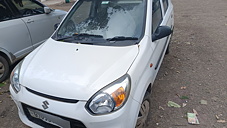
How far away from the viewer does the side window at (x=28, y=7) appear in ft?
13.7

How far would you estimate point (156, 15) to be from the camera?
3156 millimetres

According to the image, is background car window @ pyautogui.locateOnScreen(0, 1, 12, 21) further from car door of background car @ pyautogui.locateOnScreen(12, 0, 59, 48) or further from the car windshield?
the car windshield

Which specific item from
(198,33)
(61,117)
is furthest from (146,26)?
(198,33)

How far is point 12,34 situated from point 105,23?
7.08 feet

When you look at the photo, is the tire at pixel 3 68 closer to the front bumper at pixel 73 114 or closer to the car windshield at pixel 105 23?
the car windshield at pixel 105 23

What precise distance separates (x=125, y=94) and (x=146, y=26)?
1133mm

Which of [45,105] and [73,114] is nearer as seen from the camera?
[73,114]

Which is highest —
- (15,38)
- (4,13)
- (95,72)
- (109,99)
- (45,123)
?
(4,13)

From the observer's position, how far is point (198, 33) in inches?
245

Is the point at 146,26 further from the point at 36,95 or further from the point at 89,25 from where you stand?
the point at 36,95

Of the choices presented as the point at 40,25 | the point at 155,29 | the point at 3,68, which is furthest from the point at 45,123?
the point at 40,25

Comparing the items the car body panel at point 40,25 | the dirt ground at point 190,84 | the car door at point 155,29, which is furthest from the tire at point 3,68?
the car door at point 155,29

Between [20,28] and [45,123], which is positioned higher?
[20,28]

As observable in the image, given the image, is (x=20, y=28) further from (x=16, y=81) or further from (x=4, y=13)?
(x=16, y=81)
